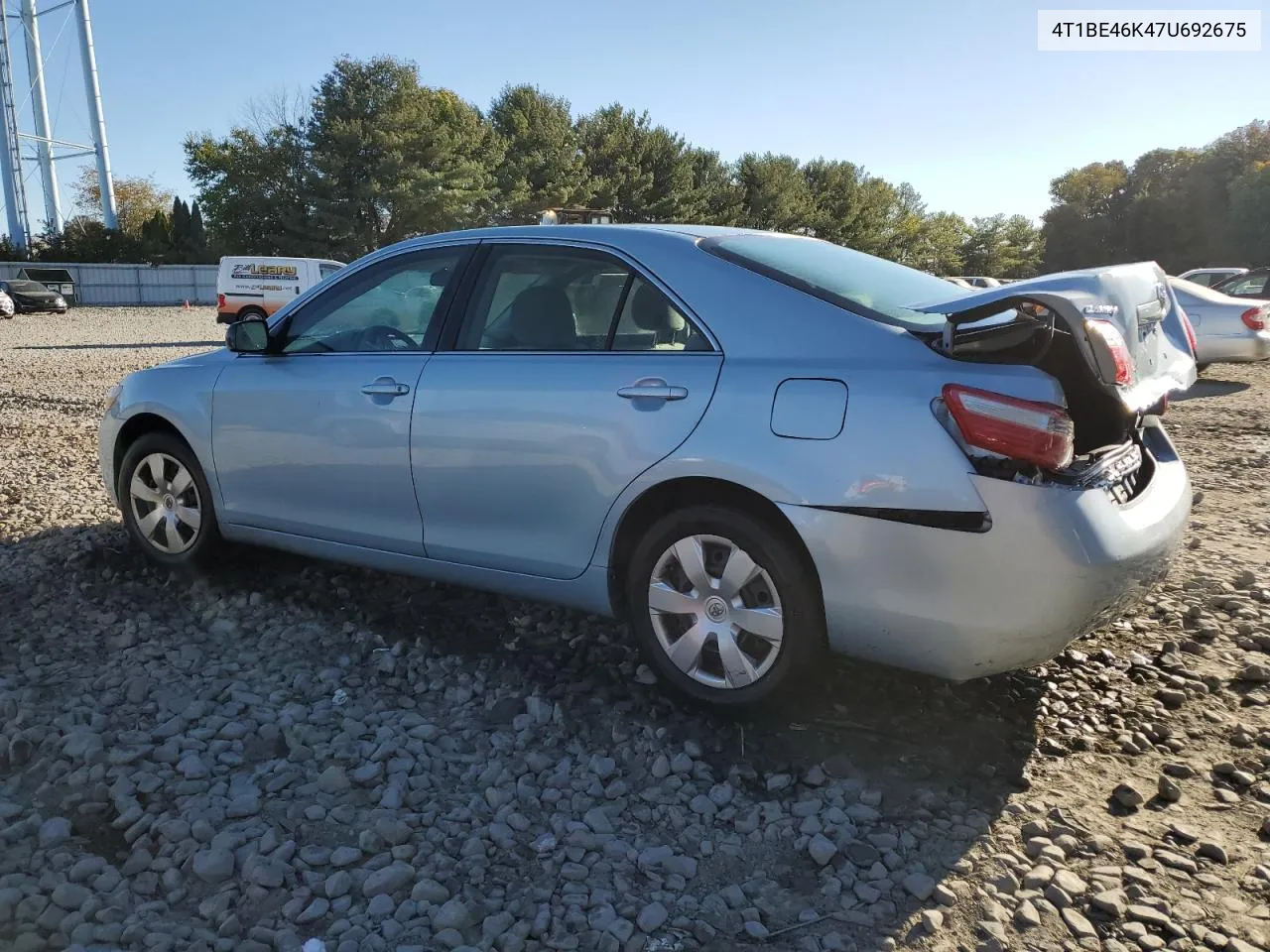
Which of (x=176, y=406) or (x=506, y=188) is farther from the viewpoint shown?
(x=506, y=188)

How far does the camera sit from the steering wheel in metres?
3.98

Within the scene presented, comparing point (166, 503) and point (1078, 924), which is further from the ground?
point (166, 503)

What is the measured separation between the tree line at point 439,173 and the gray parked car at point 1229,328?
133 feet

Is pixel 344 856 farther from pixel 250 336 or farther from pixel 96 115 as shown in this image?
pixel 96 115

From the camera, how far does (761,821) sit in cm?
277

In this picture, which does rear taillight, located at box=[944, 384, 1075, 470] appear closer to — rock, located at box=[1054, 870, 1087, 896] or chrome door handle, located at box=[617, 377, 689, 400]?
chrome door handle, located at box=[617, 377, 689, 400]

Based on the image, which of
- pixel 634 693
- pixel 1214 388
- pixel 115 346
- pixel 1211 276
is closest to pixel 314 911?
pixel 634 693

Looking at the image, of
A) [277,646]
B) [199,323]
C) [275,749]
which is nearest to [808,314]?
[275,749]

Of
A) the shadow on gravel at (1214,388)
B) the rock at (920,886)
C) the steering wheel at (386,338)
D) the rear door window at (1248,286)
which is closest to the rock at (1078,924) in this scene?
the rock at (920,886)

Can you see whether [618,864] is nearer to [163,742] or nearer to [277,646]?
[163,742]

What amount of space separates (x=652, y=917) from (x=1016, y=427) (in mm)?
1590

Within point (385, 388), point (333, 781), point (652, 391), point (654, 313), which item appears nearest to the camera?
point (333, 781)

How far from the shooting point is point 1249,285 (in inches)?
639

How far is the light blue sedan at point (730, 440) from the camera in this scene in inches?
108
